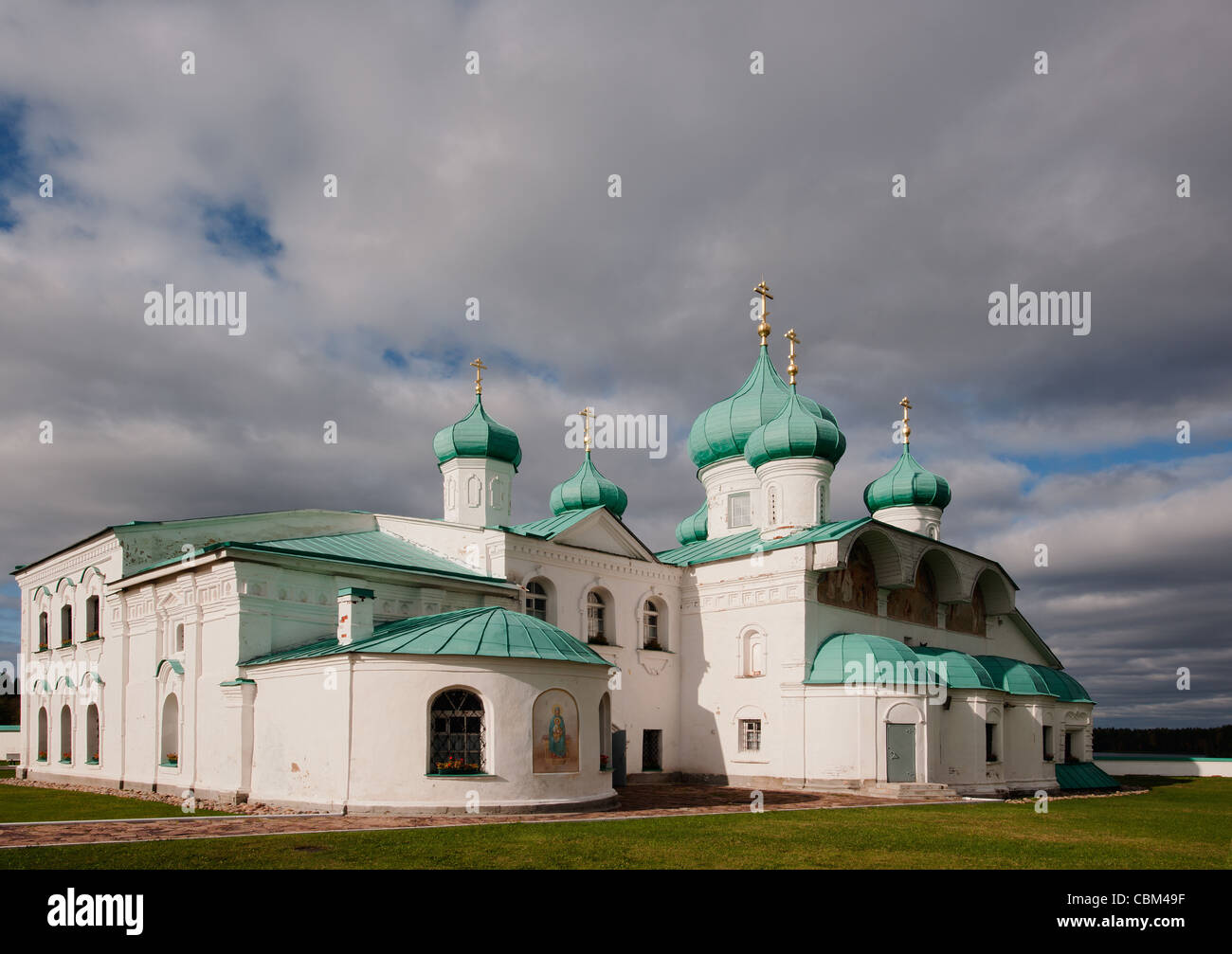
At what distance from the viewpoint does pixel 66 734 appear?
82.8 feet

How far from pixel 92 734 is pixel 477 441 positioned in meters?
11.4

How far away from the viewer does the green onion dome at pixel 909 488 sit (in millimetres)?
31984

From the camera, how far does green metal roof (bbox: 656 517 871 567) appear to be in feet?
79.8

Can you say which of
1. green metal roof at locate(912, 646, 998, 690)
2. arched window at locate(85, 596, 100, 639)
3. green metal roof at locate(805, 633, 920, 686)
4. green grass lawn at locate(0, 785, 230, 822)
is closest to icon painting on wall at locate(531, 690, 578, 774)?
green grass lawn at locate(0, 785, 230, 822)

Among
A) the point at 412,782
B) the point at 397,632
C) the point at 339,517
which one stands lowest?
the point at 412,782

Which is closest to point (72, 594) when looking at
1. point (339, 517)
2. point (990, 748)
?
point (339, 517)

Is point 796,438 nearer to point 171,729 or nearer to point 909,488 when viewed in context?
point 909,488

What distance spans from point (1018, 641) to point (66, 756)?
2768cm

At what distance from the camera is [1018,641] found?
32.5 m

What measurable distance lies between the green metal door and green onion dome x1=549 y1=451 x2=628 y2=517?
12.4 meters

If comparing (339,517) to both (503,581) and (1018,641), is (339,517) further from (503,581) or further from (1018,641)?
(1018,641)

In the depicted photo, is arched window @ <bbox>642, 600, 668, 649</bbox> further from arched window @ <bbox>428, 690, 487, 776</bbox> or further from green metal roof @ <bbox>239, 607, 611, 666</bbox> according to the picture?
arched window @ <bbox>428, 690, 487, 776</bbox>

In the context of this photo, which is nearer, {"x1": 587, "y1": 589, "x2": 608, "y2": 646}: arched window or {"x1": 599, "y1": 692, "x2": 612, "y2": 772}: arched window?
{"x1": 599, "y1": 692, "x2": 612, "y2": 772}: arched window

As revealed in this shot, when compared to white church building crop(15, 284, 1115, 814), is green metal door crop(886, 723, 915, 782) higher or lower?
lower
